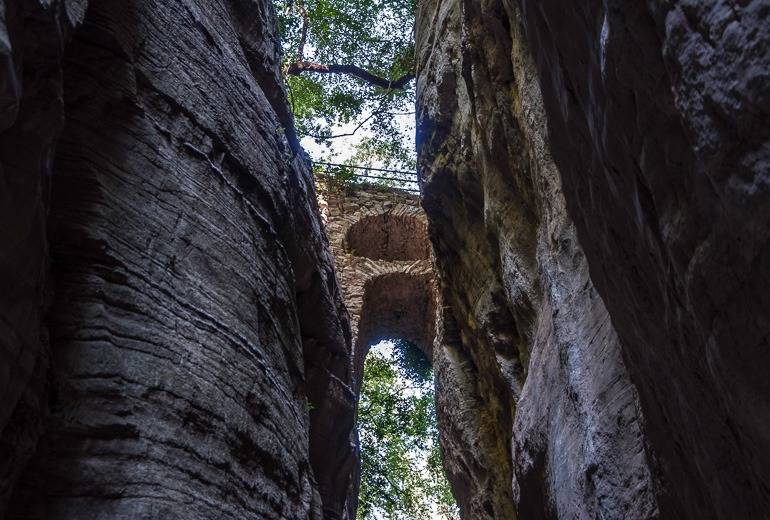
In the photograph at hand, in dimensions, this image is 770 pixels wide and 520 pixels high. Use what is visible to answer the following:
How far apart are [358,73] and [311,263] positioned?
28.5 feet

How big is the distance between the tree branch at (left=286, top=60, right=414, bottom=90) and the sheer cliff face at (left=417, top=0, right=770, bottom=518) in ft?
22.9

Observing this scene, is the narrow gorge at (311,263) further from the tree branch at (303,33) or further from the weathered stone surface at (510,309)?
the tree branch at (303,33)

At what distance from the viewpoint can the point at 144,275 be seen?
353 cm

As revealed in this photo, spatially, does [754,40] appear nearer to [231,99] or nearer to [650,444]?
[650,444]

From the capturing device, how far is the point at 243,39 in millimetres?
6223

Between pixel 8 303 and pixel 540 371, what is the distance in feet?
12.6

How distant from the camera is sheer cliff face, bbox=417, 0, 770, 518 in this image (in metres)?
1.58

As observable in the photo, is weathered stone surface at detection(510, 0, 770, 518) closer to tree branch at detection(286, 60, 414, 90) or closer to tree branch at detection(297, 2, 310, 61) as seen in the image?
tree branch at detection(297, 2, 310, 61)

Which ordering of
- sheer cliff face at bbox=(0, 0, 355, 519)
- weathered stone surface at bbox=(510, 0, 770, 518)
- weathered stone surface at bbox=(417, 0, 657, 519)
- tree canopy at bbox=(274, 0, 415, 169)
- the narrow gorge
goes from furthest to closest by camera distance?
1. tree canopy at bbox=(274, 0, 415, 169)
2. weathered stone surface at bbox=(417, 0, 657, 519)
3. sheer cliff face at bbox=(0, 0, 355, 519)
4. the narrow gorge
5. weathered stone surface at bbox=(510, 0, 770, 518)

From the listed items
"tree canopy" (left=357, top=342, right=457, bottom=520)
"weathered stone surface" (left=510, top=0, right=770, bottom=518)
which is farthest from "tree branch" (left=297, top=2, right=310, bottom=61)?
"weathered stone surface" (left=510, top=0, right=770, bottom=518)

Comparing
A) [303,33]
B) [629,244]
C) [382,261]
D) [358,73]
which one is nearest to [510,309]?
[629,244]

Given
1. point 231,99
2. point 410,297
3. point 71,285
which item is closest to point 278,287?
point 231,99

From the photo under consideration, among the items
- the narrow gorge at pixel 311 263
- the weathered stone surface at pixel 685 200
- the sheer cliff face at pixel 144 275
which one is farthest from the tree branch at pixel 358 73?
the weathered stone surface at pixel 685 200

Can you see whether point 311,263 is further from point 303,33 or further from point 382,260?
point 382,260
